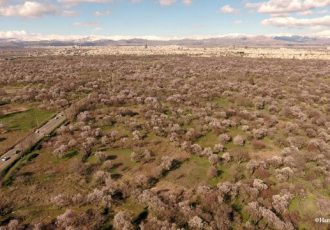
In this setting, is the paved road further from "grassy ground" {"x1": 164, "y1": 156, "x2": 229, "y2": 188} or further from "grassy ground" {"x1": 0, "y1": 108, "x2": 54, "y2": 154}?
"grassy ground" {"x1": 164, "y1": 156, "x2": 229, "y2": 188}

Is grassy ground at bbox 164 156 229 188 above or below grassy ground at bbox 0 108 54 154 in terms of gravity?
below

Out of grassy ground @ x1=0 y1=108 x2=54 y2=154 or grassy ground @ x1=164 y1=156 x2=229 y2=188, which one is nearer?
grassy ground @ x1=164 y1=156 x2=229 y2=188

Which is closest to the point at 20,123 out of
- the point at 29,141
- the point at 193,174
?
the point at 29,141

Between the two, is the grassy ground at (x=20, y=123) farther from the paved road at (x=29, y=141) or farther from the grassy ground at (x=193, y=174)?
the grassy ground at (x=193, y=174)

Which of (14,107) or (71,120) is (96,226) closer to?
(71,120)

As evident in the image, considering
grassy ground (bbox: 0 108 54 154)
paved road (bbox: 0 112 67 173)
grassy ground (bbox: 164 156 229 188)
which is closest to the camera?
grassy ground (bbox: 164 156 229 188)

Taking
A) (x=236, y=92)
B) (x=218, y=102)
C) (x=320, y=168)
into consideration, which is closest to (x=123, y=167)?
(x=320, y=168)

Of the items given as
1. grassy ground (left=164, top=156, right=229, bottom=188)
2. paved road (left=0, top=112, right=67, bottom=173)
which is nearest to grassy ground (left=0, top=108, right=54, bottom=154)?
paved road (left=0, top=112, right=67, bottom=173)

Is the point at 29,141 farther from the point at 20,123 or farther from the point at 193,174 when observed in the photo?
the point at 193,174
